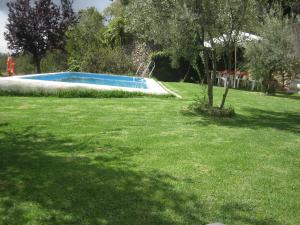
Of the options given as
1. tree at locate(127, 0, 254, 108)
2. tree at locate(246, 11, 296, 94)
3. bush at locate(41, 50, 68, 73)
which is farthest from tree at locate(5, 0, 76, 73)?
tree at locate(127, 0, 254, 108)

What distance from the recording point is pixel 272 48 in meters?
17.2

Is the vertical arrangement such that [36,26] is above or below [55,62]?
above

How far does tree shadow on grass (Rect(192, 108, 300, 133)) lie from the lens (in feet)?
31.2

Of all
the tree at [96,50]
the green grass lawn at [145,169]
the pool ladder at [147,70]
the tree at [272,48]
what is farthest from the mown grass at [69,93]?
the tree at [96,50]

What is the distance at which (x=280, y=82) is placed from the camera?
20766 mm

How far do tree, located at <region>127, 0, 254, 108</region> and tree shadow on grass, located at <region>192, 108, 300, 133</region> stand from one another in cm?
186

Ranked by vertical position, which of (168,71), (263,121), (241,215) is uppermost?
(168,71)

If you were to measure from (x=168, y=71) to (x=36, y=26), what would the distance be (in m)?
8.25

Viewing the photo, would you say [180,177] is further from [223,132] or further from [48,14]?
[48,14]

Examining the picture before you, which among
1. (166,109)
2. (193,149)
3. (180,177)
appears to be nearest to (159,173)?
(180,177)

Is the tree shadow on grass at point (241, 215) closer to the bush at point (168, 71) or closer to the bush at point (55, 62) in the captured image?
the bush at point (168, 71)

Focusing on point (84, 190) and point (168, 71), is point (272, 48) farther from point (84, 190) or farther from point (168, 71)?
point (84, 190)

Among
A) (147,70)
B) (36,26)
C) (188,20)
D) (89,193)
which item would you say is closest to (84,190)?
(89,193)

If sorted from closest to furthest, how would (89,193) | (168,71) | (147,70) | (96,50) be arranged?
(89,193)
(168,71)
(96,50)
(147,70)
